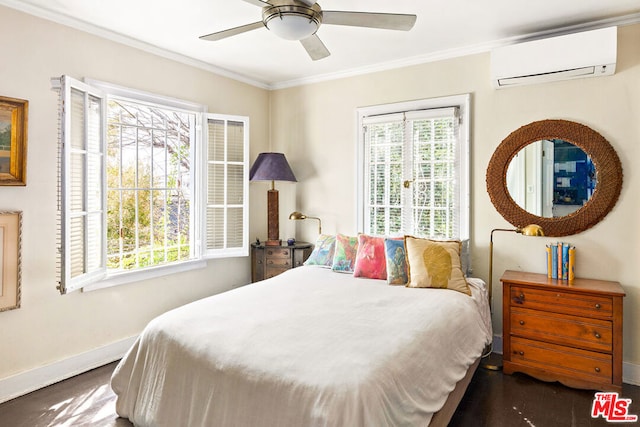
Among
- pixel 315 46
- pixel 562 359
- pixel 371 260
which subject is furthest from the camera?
pixel 371 260

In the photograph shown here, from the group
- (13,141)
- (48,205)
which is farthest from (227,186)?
(13,141)

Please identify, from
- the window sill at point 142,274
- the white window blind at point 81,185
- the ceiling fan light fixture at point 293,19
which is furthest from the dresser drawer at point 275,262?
the ceiling fan light fixture at point 293,19

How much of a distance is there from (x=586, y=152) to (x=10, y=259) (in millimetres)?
4176

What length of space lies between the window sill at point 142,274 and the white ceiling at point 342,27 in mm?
1938

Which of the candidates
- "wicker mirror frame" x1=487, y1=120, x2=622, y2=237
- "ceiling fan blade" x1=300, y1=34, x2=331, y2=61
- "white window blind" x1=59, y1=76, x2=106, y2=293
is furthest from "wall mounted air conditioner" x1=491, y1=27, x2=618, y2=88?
"white window blind" x1=59, y1=76, x2=106, y2=293

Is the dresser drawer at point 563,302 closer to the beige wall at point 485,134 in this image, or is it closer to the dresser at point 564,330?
the dresser at point 564,330

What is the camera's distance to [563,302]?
2820 mm

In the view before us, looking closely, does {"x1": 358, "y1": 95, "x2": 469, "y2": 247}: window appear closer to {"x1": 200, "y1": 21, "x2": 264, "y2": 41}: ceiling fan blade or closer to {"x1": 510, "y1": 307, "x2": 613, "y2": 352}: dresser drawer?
{"x1": 510, "y1": 307, "x2": 613, "y2": 352}: dresser drawer

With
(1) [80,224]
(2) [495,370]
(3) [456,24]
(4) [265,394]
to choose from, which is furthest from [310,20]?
(2) [495,370]

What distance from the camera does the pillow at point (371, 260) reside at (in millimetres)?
3256

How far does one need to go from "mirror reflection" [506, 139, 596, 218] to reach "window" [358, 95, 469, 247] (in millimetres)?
424

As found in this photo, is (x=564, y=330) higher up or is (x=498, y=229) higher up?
(x=498, y=229)

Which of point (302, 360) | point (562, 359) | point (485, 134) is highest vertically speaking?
point (485, 134)

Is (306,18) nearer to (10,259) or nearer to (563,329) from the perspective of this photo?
(10,259)
